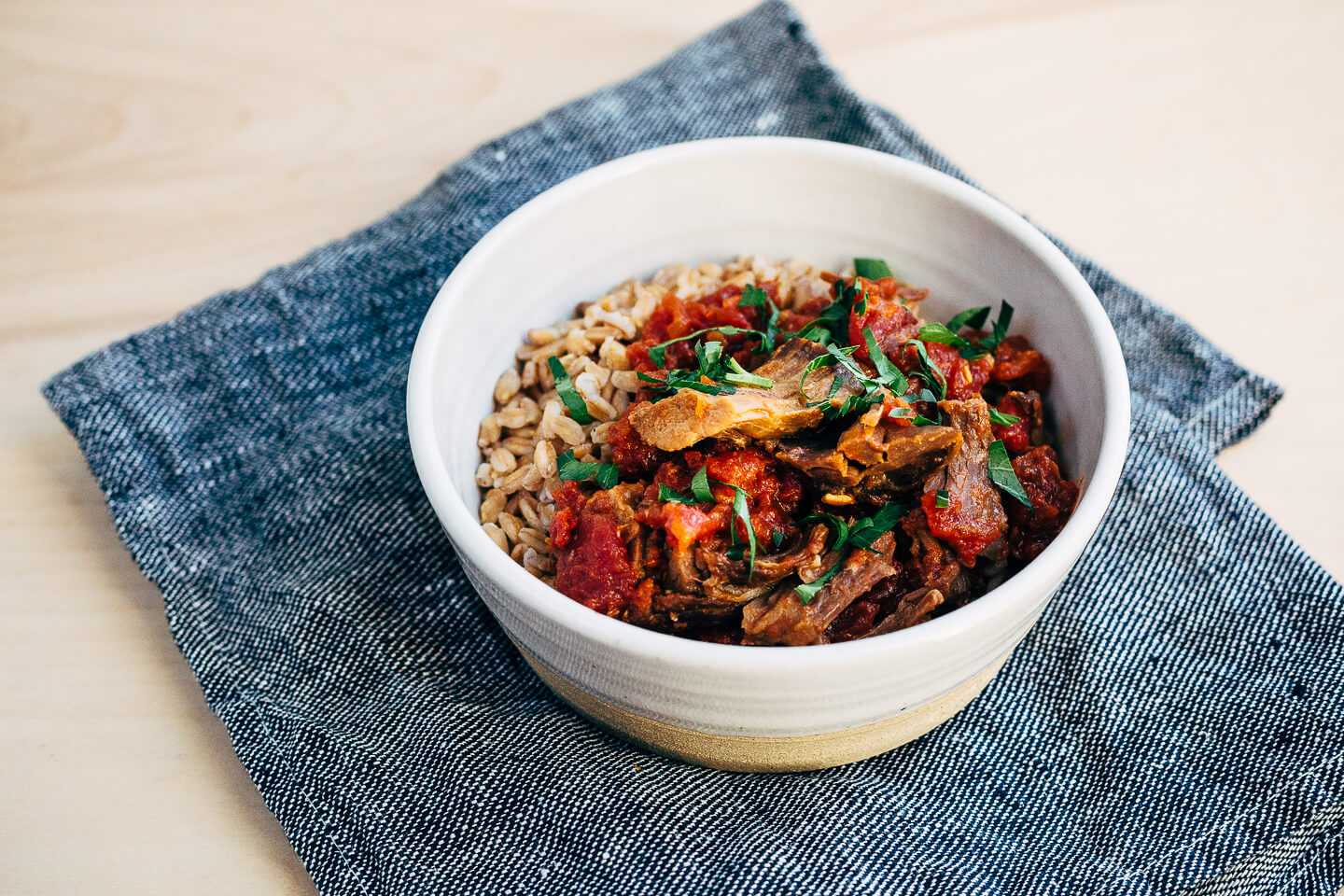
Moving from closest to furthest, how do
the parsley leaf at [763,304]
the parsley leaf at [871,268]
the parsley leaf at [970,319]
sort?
the parsley leaf at [763,304] → the parsley leaf at [970,319] → the parsley leaf at [871,268]

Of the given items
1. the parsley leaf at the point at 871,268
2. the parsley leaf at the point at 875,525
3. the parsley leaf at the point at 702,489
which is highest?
the parsley leaf at the point at 871,268

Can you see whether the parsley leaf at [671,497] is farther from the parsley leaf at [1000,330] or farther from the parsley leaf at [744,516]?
the parsley leaf at [1000,330]

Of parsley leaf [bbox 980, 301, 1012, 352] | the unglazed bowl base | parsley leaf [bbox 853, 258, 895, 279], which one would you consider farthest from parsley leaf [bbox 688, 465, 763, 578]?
parsley leaf [bbox 853, 258, 895, 279]

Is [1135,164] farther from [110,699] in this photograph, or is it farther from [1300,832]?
[110,699]

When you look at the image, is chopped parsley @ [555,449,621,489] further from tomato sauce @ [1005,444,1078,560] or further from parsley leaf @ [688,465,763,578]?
tomato sauce @ [1005,444,1078,560]

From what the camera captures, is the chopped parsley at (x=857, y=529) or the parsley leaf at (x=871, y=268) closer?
the chopped parsley at (x=857, y=529)

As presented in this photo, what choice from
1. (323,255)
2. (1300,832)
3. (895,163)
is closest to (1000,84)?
(895,163)

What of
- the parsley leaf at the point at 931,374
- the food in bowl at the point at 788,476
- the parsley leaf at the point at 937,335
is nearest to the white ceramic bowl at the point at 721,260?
the food in bowl at the point at 788,476
